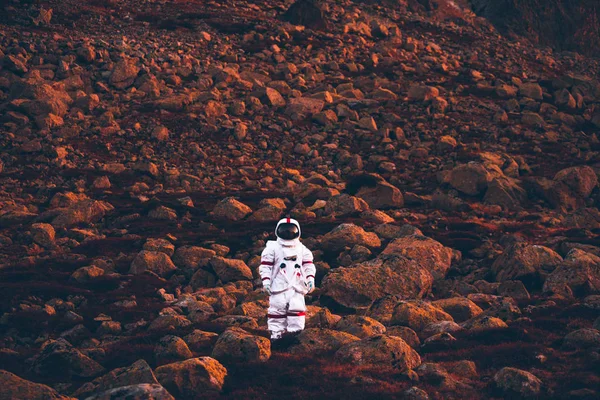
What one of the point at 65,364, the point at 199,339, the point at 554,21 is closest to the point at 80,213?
the point at 199,339

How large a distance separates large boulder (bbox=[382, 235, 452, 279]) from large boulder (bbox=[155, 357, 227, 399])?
10.8m

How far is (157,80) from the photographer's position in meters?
Result: 43.3

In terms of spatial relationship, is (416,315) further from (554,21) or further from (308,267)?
(554,21)

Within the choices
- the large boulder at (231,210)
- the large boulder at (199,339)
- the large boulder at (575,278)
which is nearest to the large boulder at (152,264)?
the large boulder at (231,210)

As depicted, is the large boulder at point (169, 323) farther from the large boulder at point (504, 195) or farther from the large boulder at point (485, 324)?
the large boulder at point (504, 195)

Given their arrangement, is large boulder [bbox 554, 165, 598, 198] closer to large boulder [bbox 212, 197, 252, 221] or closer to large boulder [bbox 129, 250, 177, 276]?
large boulder [bbox 212, 197, 252, 221]

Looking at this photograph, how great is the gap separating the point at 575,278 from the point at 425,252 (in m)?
4.45

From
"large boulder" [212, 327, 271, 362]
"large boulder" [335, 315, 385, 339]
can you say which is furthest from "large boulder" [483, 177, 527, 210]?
"large boulder" [212, 327, 271, 362]

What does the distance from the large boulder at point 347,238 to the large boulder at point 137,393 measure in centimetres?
1354

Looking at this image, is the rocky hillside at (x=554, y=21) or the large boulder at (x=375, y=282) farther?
the rocky hillside at (x=554, y=21)

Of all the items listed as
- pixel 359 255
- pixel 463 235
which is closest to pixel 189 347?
pixel 359 255

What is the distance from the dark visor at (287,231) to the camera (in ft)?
56.3

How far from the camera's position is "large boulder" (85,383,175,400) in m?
12.9

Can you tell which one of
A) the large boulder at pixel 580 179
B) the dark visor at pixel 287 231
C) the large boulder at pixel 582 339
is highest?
the dark visor at pixel 287 231
